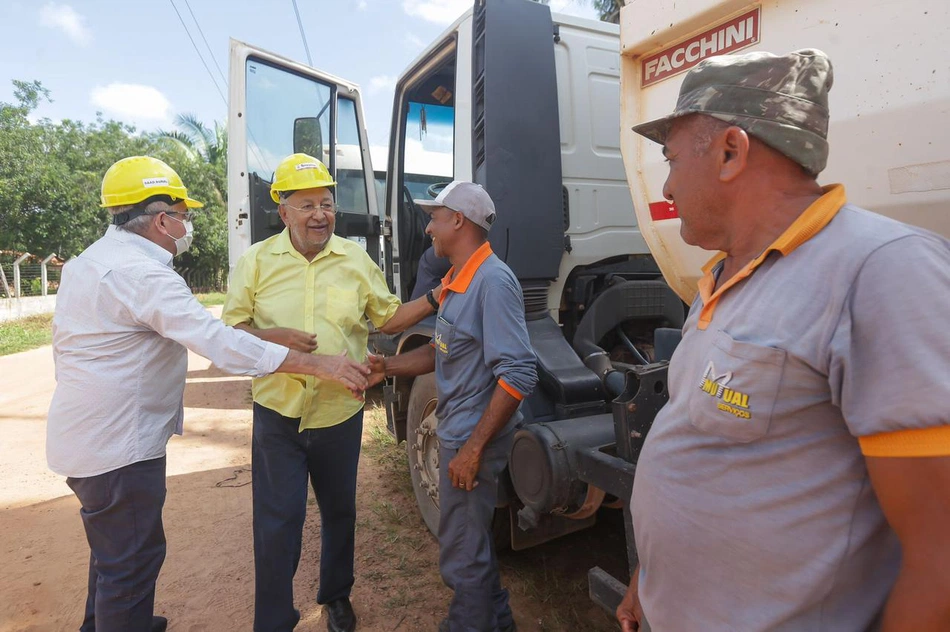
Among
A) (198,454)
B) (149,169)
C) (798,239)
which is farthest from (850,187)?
(198,454)

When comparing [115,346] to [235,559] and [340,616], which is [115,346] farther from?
[235,559]

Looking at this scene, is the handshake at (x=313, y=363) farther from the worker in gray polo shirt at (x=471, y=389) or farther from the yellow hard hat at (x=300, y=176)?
the yellow hard hat at (x=300, y=176)

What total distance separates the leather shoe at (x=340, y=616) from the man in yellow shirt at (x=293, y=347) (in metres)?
0.24

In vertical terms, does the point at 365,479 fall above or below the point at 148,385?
below

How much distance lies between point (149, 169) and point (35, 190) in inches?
815

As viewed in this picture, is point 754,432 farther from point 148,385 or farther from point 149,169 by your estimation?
point 149,169

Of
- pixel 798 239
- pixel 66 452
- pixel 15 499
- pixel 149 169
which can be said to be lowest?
pixel 15 499

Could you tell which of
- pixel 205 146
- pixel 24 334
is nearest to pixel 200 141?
pixel 205 146

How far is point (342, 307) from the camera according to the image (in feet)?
7.91

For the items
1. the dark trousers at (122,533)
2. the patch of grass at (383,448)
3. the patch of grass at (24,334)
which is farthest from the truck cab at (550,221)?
the patch of grass at (24,334)

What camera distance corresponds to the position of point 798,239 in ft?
2.94

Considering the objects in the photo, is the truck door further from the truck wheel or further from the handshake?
the handshake

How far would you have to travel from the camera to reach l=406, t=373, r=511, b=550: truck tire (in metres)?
2.88

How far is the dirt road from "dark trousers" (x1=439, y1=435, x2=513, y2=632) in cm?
51
